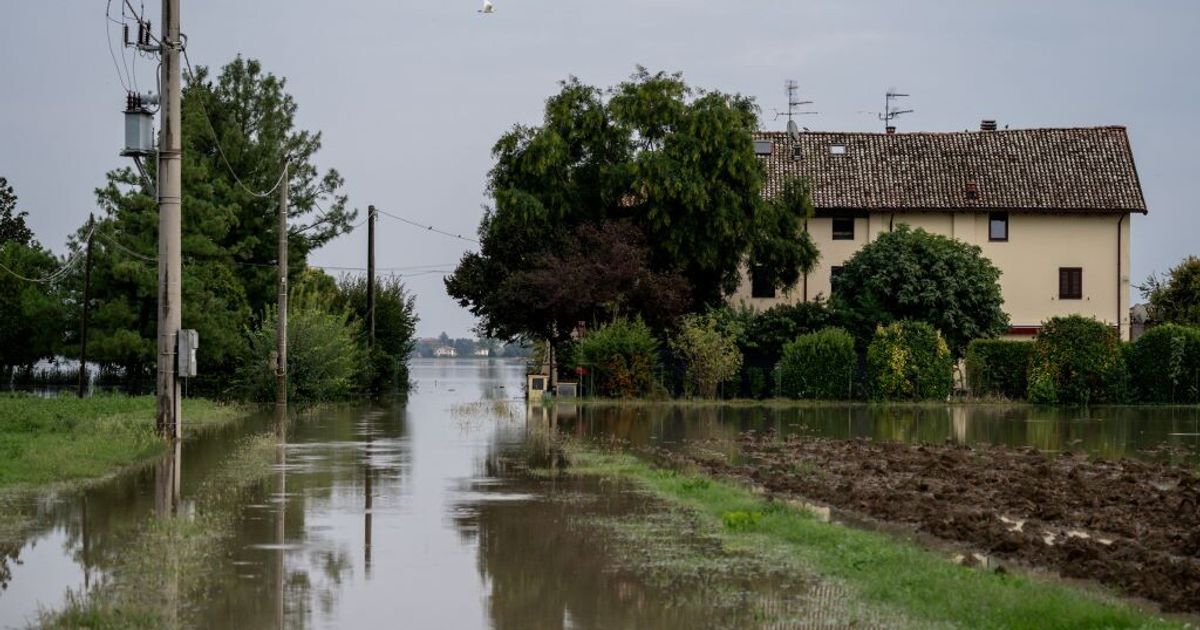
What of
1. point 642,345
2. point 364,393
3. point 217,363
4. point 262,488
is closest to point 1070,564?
point 262,488

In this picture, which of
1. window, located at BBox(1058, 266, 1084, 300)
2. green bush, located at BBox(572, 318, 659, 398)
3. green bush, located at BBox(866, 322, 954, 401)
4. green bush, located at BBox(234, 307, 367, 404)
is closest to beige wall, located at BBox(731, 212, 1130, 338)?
window, located at BBox(1058, 266, 1084, 300)

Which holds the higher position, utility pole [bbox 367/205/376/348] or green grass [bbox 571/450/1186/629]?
utility pole [bbox 367/205/376/348]

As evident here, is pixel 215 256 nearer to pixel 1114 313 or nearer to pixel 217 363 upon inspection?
pixel 217 363

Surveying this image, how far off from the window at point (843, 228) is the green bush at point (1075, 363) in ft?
47.5

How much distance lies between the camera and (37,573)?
1319cm

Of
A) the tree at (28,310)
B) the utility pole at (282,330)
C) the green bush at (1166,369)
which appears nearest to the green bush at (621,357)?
the utility pole at (282,330)

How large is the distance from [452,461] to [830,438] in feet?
33.1

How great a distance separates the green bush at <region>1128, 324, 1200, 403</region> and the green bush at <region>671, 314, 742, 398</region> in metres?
14.2

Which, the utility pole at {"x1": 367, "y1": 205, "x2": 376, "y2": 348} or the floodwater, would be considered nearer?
the floodwater

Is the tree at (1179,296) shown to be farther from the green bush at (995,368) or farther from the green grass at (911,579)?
the green grass at (911,579)

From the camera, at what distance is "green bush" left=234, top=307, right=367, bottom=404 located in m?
48.1

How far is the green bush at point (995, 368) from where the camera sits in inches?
2194

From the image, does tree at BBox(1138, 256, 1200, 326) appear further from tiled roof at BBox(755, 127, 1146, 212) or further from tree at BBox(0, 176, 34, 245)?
tree at BBox(0, 176, 34, 245)

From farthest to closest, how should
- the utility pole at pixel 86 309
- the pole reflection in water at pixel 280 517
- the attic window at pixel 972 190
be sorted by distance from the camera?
the attic window at pixel 972 190, the utility pole at pixel 86 309, the pole reflection in water at pixel 280 517
